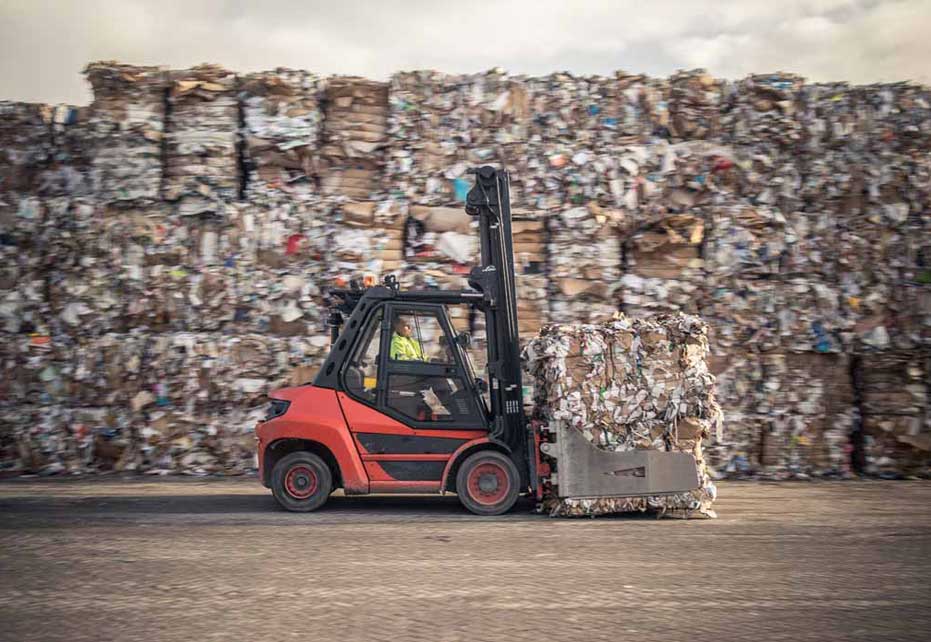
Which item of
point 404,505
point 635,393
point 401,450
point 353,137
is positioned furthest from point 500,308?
point 353,137

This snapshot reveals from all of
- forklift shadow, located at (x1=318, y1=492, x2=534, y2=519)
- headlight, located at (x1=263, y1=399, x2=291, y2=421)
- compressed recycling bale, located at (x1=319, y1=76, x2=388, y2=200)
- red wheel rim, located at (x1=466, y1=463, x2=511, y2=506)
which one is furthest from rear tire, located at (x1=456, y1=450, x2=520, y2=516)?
compressed recycling bale, located at (x1=319, y1=76, x2=388, y2=200)

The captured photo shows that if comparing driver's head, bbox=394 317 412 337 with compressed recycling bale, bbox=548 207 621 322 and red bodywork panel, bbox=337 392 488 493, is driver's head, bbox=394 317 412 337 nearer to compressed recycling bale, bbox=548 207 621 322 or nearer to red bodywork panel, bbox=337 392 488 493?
red bodywork panel, bbox=337 392 488 493

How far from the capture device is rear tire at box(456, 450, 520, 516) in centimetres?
661

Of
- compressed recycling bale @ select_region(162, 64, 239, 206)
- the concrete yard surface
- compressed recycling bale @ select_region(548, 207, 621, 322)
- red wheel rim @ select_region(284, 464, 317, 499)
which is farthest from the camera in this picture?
compressed recycling bale @ select_region(162, 64, 239, 206)

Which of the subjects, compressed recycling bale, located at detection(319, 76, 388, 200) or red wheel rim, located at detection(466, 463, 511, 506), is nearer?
red wheel rim, located at detection(466, 463, 511, 506)

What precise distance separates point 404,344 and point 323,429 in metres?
0.96

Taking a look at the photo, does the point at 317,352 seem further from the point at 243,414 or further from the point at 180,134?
the point at 180,134

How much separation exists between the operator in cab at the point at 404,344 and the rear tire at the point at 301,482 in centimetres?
113

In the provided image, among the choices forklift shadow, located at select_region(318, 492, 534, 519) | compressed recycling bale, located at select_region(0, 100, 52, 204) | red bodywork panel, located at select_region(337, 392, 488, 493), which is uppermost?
compressed recycling bale, located at select_region(0, 100, 52, 204)

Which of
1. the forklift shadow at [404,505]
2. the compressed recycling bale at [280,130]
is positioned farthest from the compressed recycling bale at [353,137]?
the forklift shadow at [404,505]

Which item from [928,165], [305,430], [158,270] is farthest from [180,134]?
[928,165]

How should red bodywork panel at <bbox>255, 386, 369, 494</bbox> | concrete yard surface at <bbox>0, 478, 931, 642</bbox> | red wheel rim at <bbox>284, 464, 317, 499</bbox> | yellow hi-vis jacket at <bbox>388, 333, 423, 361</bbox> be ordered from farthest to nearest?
red wheel rim at <bbox>284, 464, 317, 499</bbox>
yellow hi-vis jacket at <bbox>388, 333, 423, 361</bbox>
red bodywork panel at <bbox>255, 386, 369, 494</bbox>
concrete yard surface at <bbox>0, 478, 931, 642</bbox>

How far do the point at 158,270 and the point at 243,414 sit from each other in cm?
206

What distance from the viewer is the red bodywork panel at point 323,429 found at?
6594mm
